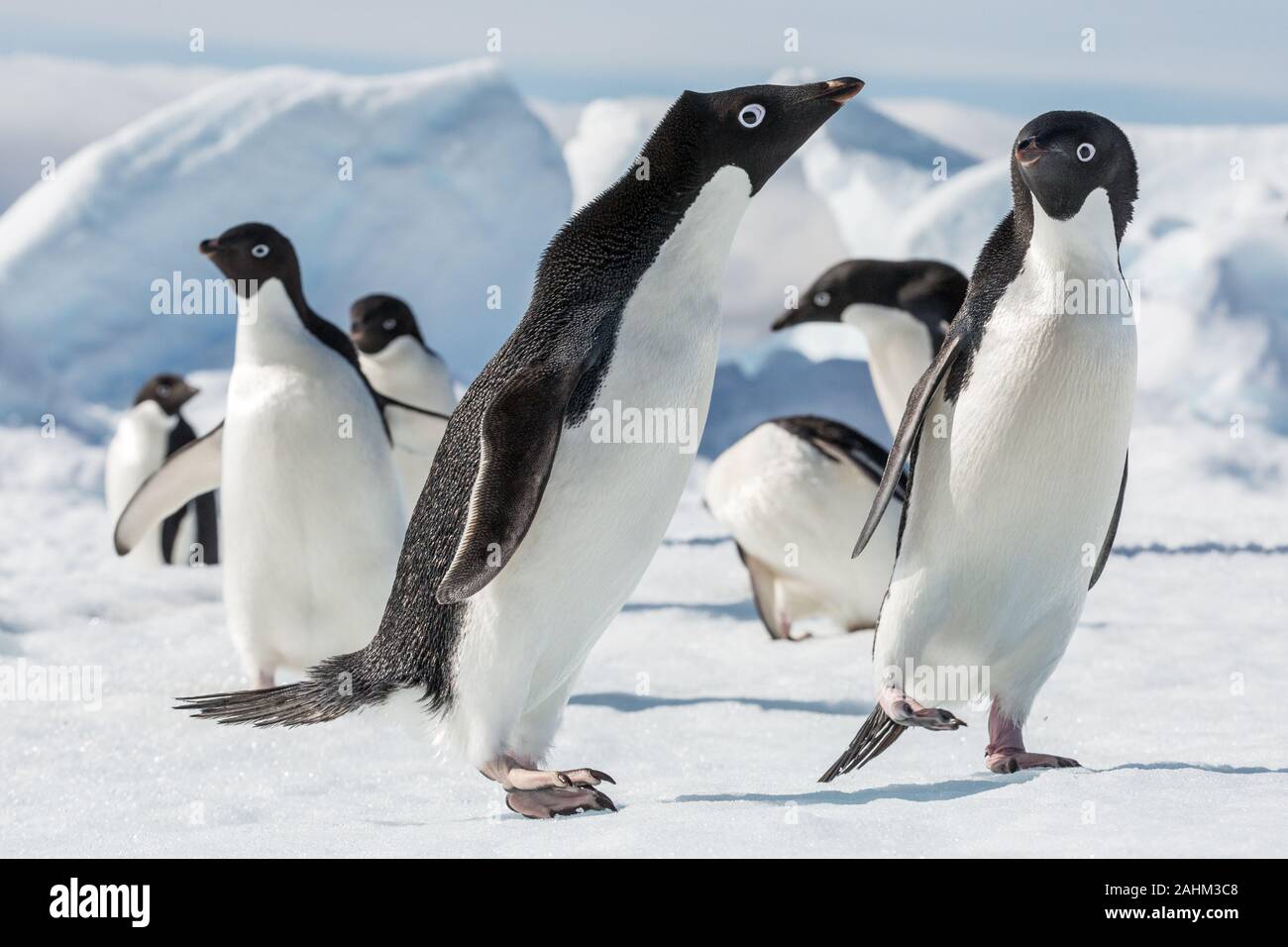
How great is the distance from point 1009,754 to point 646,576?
360 cm

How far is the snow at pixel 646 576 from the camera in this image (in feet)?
6.66

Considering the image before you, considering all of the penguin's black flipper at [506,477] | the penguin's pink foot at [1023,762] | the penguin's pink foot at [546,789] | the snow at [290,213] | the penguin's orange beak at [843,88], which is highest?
the snow at [290,213]

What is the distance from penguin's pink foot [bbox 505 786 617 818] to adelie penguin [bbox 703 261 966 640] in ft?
7.96

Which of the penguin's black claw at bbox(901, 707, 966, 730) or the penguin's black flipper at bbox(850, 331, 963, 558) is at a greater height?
the penguin's black flipper at bbox(850, 331, 963, 558)

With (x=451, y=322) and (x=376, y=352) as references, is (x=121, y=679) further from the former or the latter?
(x=451, y=322)

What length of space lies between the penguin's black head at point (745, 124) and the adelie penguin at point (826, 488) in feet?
7.29

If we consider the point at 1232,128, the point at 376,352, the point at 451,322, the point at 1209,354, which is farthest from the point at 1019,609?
the point at 1232,128

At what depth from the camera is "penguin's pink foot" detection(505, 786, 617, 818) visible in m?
2.08

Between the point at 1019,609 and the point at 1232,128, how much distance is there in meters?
12.5

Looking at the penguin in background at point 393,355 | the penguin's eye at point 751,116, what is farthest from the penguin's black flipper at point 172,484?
the penguin's eye at point 751,116

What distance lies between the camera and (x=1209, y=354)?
10.7 m

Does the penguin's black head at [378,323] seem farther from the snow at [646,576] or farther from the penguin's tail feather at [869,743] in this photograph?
the penguin's tail feather at [869,743]
